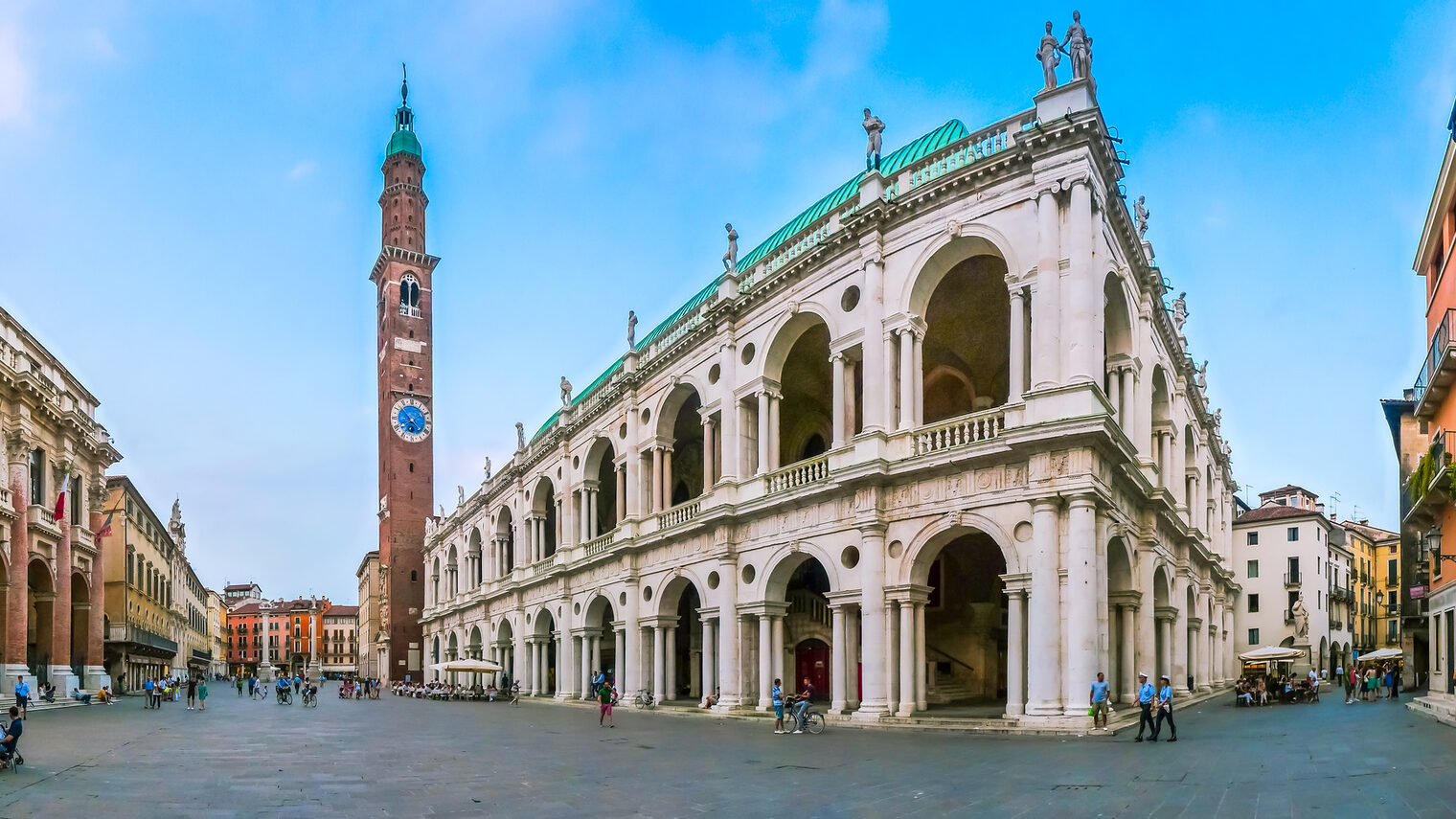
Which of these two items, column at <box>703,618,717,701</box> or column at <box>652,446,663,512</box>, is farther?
column at <box>652,446,663,512</box>

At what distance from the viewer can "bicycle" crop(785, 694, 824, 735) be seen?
22750 millimetres

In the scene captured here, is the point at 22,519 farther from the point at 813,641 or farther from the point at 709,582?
the point at 813,641

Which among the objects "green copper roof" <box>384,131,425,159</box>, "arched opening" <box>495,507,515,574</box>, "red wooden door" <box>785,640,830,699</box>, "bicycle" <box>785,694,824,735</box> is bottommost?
"red wooden door" <box>785,640,830,699</box>

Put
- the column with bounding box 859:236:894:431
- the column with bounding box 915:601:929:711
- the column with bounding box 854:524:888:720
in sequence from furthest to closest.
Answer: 1. the column with bounding box 859:236:894:431
2. the column with bounding box 854:524:888:720
3. the column with bounding box 915:601:929:711

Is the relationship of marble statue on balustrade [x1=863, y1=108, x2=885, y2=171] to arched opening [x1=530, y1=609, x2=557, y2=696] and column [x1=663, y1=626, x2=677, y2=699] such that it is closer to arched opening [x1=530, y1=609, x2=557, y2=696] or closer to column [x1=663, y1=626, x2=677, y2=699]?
column [x1=663, y1=626, x2=677, y2=699]

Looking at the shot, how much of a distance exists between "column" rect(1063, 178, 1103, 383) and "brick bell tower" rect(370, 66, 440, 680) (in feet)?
215

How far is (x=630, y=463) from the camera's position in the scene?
38.1 metres

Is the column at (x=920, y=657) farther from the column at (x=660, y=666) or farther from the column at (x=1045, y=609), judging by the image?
the column at (x=660, y=666)

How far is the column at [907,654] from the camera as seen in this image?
23.6 meters

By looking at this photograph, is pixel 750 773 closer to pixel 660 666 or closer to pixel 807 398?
pixel 660 666

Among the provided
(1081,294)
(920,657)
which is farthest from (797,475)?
(1081,294)

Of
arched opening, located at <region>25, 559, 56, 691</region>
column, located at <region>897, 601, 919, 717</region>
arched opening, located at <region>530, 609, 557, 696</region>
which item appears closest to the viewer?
column, located at <region>897, 601, 919, 717</region>

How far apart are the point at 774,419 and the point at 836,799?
59.2 feet

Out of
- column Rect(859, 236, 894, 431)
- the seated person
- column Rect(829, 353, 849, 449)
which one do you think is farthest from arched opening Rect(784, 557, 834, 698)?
the seated person
